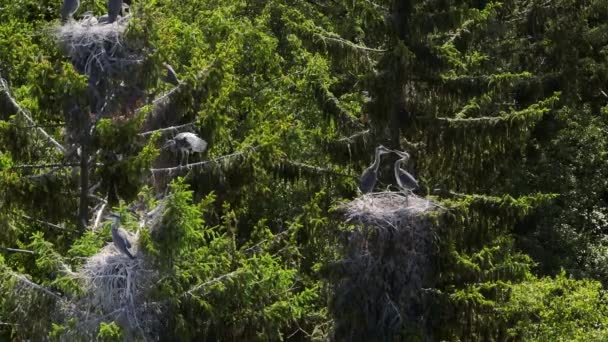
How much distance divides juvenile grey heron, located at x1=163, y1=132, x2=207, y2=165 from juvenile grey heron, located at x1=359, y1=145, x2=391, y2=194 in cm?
192

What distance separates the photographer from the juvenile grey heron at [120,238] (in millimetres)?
11172

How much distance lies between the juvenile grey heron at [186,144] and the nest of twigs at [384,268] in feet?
5.94

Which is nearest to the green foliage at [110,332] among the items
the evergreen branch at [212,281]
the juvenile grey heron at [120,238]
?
the juvenile grey heron at [120,238]

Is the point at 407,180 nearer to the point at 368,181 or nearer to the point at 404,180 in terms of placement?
the point at 404,180

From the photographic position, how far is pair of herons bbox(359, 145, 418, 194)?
43.7 ft

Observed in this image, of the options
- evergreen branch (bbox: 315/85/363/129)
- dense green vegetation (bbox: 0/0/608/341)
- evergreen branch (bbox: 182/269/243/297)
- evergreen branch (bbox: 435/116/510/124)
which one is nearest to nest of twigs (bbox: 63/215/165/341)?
dense green vegetation (bbox: 0/0/608/341)

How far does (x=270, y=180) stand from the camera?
17.1 m

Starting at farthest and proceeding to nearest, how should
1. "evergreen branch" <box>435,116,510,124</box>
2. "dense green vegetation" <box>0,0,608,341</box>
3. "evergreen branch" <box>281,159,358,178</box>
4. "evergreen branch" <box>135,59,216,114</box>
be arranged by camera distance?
1. "evergreen branch" <box>281,159,358,178</box>
2. "evergreen branch" <box>435,116,510,124</box>
3. "evergreen branch" <box>135,59,216,114</box>
4. "dense green vegetation" <box>0,0,608,341</box>

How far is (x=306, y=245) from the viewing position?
15.2 meters

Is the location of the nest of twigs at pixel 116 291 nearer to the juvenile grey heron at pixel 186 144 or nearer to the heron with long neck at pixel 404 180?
the juvenile grey heron at pixel 186 144

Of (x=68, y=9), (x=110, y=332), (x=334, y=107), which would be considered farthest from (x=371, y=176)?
(x=110, y=332)

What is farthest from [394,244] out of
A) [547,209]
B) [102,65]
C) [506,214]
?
[547,209]

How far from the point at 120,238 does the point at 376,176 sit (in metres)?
3.70

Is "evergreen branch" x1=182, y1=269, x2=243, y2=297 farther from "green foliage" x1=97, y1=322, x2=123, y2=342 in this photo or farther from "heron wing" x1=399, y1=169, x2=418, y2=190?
"heron wing" x1=399, y1=169, x2=418, y2=190
